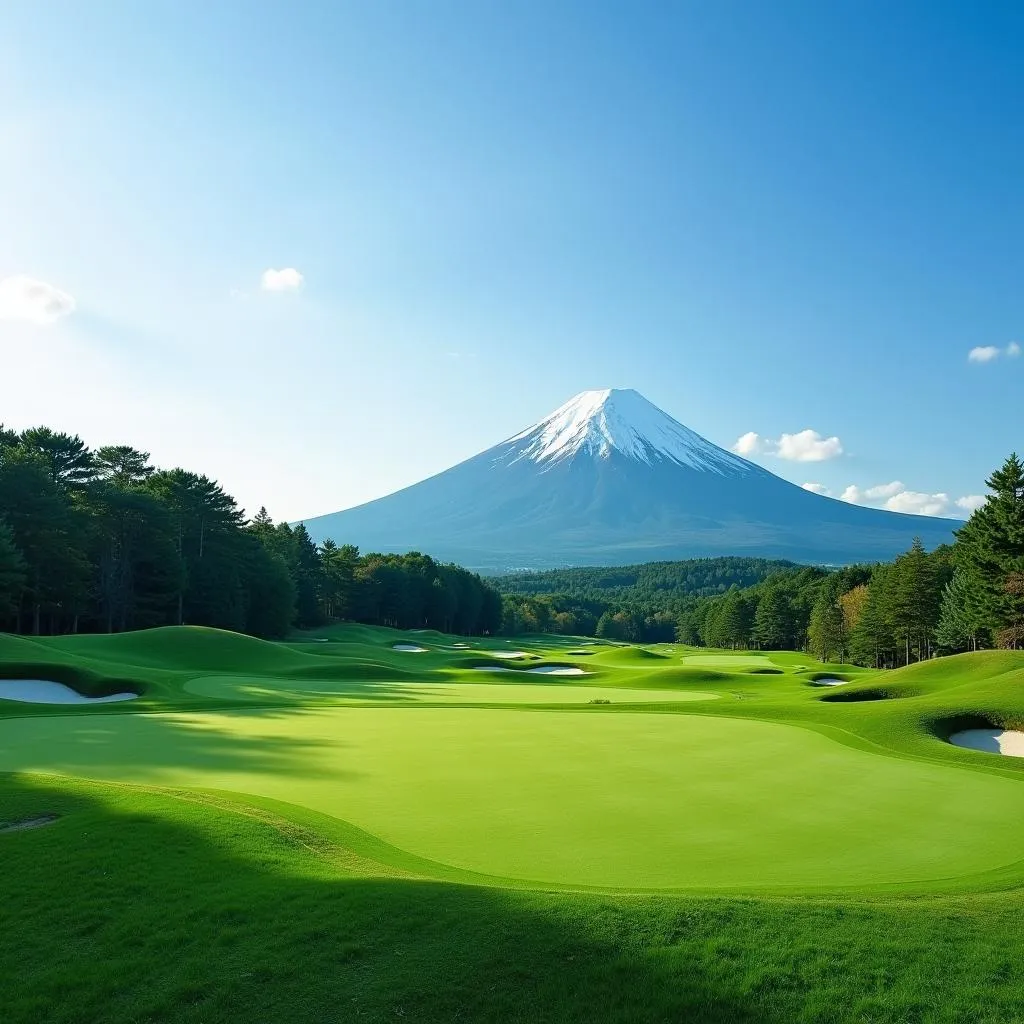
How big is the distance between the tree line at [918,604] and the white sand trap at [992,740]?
28823 mm

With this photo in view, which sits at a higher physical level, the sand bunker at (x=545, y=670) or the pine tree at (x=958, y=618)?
the pine tree at (x=958, y=618)

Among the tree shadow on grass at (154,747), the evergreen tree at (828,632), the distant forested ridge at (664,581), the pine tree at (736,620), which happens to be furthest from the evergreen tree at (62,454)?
the distant forested ridge at (664,581)

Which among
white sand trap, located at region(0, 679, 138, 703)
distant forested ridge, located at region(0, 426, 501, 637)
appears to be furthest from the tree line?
distant forested ridge, located at region(0, 426, 501, 637)

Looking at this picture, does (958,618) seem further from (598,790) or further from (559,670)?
(598,790)

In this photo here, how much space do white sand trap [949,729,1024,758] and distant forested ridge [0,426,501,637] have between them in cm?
4122

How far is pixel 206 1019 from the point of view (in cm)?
530

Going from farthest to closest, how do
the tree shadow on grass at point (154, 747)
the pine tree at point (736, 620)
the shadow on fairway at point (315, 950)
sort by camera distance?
the pine tree at point (736, 620), the tree shadow on grass at point (154, 747), the shadow on fairway at point (315, 950)

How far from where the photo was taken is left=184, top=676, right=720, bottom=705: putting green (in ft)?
87.1

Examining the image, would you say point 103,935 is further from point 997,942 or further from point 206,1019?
point 997,942

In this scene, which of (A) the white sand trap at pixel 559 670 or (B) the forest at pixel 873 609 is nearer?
(A) the white sand trap at pixel 559 670

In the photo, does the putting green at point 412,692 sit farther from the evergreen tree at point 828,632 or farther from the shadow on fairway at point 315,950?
the evergreen tree at point 828,632

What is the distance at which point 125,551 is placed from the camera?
54062 millimetres

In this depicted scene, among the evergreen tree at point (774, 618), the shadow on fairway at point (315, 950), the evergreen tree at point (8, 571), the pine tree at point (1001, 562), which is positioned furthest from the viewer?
the evergreen tree at point (774, 618)

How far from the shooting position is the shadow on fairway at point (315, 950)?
211 inches
